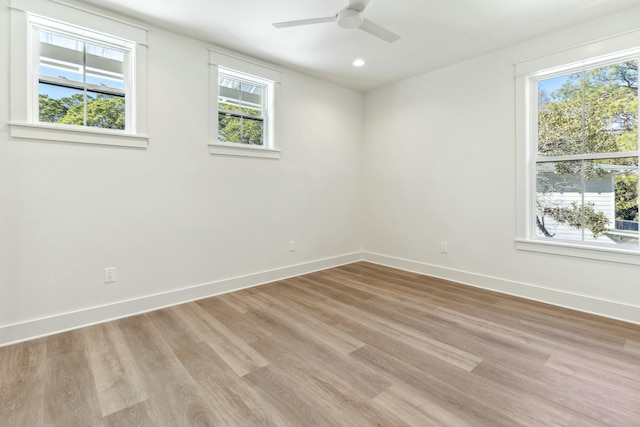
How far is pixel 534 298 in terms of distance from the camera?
3246 millimetres

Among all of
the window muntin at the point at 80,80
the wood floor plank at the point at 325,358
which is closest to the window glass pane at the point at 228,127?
the window muntin at the point at 80,80

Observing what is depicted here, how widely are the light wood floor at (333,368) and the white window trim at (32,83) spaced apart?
1.64 metres

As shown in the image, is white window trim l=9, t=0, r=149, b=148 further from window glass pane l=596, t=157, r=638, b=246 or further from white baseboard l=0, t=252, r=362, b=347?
window glass pane l=596, t=157, r=638, b=246

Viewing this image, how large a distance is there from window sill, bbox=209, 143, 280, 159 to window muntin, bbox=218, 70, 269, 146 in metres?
0.12

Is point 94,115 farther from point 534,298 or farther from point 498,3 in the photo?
point 534,298

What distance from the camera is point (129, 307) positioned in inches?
112

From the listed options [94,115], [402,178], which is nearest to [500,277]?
[402,178]

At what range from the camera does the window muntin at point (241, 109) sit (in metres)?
3.54

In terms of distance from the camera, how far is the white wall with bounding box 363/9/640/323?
295 cm

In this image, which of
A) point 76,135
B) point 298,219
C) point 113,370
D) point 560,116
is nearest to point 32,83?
point 76,135

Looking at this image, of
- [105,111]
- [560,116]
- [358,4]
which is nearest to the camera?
[358,4]

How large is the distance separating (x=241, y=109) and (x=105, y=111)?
140cm

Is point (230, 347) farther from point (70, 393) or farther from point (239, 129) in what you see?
point (239, 129)

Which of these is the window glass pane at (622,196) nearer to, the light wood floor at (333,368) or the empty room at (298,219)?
the empty room at (298,219)
